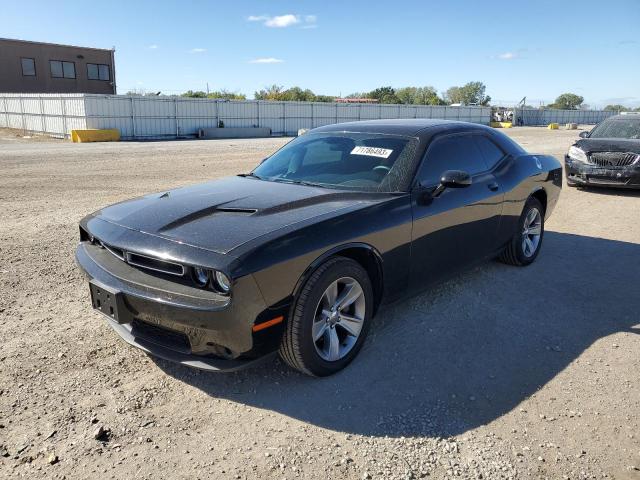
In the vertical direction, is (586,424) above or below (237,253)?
below

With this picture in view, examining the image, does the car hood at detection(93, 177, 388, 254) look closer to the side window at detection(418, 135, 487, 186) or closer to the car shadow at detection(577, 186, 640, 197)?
the side window at detection(418, 135, 487, 186)

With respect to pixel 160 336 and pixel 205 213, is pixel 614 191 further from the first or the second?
pixel 160 336

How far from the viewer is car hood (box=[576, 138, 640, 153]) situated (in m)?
9.89

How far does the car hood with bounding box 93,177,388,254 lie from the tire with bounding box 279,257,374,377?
0.38 meters

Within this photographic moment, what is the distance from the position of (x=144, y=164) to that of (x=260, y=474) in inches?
574

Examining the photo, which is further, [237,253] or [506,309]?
[506,309]

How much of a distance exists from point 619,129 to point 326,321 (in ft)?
34.3

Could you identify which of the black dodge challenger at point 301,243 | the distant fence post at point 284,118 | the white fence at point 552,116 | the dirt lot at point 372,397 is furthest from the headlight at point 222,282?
the white fence at point 552,116

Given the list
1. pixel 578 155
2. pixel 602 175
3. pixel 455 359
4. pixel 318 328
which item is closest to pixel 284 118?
pixel 578 155

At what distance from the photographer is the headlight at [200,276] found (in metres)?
2.79

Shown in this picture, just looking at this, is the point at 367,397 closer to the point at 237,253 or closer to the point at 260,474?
the point at 260,474

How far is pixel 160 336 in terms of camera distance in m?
2.97

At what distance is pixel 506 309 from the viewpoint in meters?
4.44

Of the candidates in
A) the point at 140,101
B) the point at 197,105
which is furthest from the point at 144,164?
the point at 197,105
